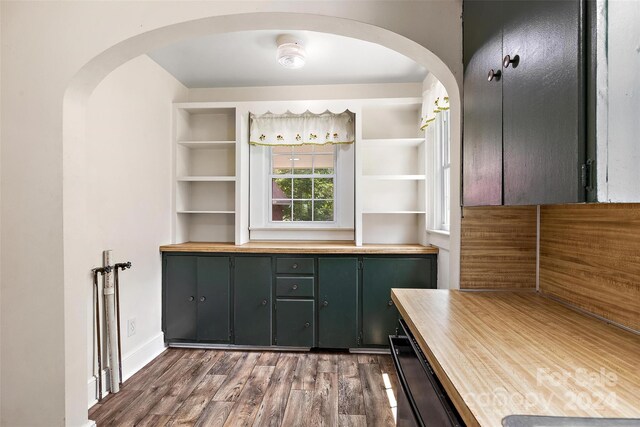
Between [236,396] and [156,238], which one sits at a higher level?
[156,238]

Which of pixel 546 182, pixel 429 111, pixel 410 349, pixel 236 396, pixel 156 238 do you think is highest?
pixel 429 111

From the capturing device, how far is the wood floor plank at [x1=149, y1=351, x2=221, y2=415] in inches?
83.4

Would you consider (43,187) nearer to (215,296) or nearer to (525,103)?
(215,296)

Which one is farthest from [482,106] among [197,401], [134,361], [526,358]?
[134,361]

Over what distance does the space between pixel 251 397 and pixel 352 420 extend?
70 cm

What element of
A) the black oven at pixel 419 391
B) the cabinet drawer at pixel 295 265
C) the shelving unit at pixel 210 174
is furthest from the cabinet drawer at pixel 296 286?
the black oven at pixel 419 391

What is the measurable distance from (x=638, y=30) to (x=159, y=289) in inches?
129

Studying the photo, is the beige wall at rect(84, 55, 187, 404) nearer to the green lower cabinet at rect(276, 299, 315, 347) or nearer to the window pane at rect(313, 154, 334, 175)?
the green lower cabinet at rect(276, 299, 315, 347)

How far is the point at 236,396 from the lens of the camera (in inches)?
88.6

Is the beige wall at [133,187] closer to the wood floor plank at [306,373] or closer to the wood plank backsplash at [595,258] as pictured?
the wood floor plank at [306,373]

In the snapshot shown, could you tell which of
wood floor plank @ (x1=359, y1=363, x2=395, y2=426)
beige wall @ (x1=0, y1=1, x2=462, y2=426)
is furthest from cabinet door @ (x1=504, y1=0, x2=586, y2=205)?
wood floor plank @ (x1=359, y1=363, x2=395, y2=426)

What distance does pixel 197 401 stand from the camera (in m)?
2.19

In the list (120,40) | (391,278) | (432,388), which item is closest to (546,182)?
(432,388)

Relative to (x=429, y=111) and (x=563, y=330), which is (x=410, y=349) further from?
(x=429, y=111)
